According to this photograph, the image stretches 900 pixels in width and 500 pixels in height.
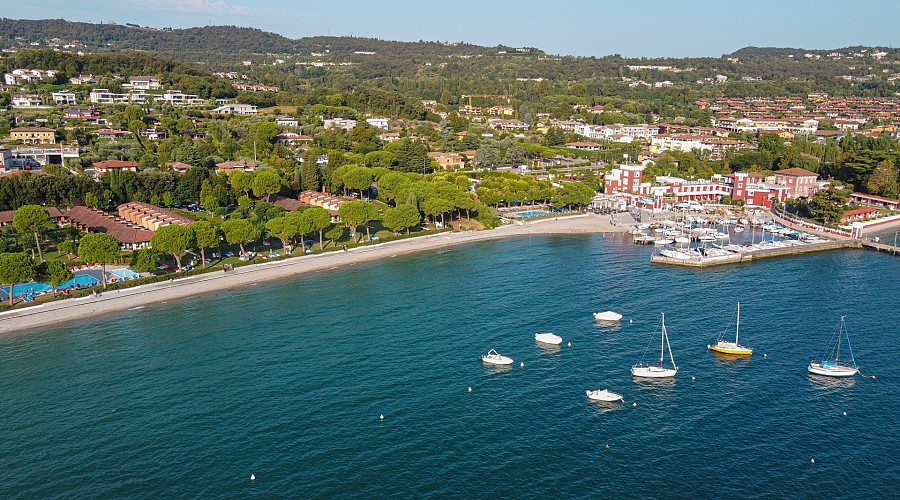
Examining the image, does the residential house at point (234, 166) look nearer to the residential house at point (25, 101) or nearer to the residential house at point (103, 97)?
the residential house at point (103, 97)

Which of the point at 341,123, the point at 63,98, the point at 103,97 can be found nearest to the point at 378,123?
the point at 341,123

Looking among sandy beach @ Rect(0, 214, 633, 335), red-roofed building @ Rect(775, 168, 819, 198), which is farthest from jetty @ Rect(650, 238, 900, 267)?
red-roofed building @ Rect(775, 168, 819, 198)

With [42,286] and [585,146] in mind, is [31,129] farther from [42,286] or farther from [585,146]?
[585,146]

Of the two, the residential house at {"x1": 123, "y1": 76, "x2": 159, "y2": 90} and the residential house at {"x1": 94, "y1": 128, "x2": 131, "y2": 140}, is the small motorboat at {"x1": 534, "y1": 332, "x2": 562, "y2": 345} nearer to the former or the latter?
→ the residential house at {"x1": 94, "y1": 128, "x2": 131, "y2": 140}

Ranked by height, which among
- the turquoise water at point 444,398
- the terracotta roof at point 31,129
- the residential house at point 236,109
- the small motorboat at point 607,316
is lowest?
the turquoise water at point 444,398

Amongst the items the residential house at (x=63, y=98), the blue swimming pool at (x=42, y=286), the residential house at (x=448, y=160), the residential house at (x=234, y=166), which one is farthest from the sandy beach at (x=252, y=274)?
the residential house at (x=63, y=98)
